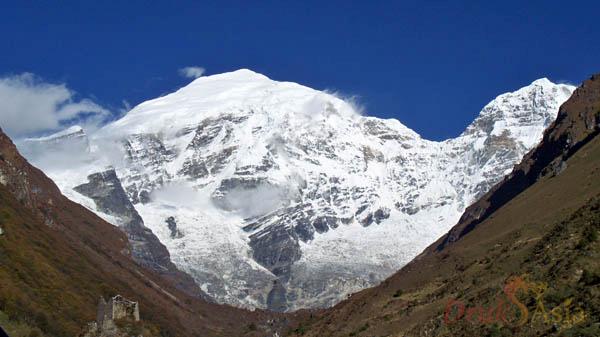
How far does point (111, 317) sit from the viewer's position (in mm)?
81500

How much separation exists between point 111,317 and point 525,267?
97.4 ft

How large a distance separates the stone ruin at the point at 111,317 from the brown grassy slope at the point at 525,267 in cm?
2084

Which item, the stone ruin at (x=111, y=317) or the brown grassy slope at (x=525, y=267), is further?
the stone ruin at (x=111, y=317)

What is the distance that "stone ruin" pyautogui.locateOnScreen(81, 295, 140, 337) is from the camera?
Result: 262ft

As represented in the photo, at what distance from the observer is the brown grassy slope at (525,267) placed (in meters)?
58.7

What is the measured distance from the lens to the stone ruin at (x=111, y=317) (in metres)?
79.9

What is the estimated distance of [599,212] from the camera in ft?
232

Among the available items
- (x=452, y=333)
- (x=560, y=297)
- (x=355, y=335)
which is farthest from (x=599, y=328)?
(x=355, y=335)

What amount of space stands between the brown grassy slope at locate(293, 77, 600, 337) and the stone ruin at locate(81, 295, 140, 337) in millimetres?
20840

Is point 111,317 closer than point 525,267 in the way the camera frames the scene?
No

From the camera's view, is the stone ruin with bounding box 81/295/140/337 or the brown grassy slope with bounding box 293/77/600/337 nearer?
the brown grassy slope with bounding box 293/77/600/337

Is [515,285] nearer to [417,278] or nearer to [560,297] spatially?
[560,297]

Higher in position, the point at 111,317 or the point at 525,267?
the point at 111,317

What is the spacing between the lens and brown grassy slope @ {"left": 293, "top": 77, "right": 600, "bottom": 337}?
2310 inches
